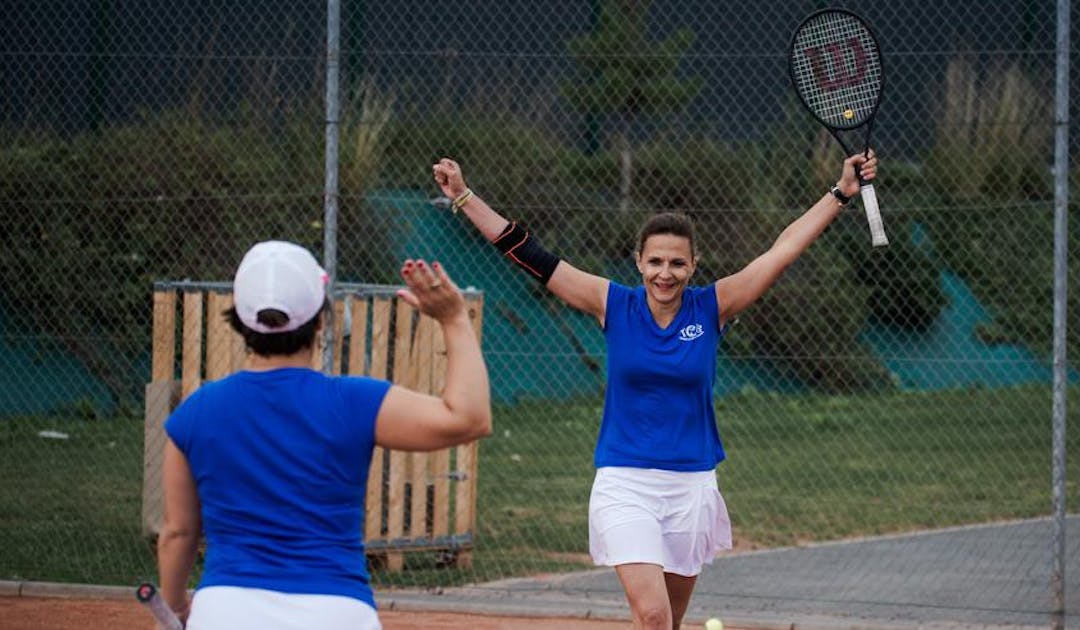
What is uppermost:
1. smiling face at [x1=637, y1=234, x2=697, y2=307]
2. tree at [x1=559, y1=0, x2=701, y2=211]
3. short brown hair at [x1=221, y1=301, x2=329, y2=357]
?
tree at [x1=559, y1=0, x2=701, y2=211]

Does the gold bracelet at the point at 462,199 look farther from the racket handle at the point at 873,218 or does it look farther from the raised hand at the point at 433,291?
the raised hand at the point at 433,291

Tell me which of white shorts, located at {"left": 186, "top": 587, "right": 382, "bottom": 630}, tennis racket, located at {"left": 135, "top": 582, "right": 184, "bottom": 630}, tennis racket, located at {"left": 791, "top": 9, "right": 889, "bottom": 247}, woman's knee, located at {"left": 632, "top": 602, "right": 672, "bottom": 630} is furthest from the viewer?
tennis racket, located at {"left": 791, "top": 9, "right": 889, "bottom": 247}

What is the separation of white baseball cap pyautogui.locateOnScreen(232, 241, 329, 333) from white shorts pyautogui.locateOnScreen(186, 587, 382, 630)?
1.80 feet

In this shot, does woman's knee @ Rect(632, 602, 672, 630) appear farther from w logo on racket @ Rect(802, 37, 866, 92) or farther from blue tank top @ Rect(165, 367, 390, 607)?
w logo on racket @ Rect(802, 37, 866, 92)

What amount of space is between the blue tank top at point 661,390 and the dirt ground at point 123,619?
256 cm

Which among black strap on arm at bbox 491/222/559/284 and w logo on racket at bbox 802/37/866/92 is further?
w logo on racket at bbox 802/37/866/92

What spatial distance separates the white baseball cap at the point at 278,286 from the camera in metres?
3.23

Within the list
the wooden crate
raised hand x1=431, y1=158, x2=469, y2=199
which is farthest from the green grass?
raised hand x1=431, y1=158, x2=469, y2=199

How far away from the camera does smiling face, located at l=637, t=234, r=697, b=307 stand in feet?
18.2

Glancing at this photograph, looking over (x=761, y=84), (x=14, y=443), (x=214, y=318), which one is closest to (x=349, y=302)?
(x=214, y=318)

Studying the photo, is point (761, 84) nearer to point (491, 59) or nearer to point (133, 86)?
point (491, 59)

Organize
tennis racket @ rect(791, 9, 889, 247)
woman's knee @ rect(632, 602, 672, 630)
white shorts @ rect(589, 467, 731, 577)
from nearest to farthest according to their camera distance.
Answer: woman's knee @ rect(632, 602, 672, 630), white shorts @ rect(589, 467, 731, 577), tennis racket @ rect(791, 9, 889, 247)

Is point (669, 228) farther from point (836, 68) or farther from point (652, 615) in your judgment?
point (836, 68)

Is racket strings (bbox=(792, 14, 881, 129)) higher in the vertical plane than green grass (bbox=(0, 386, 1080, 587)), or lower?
higher
